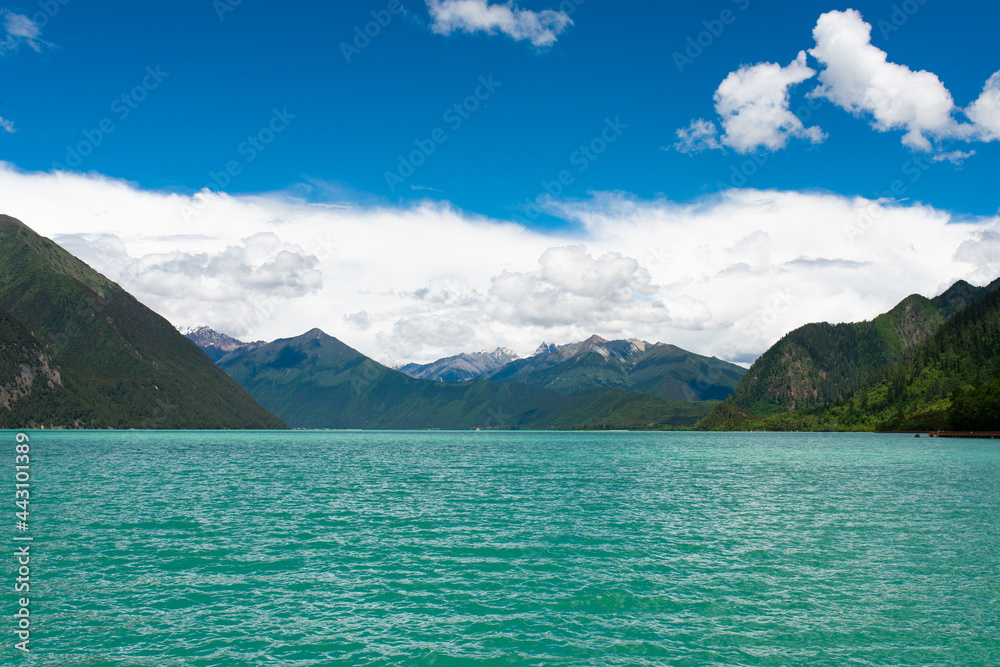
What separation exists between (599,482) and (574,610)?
71.2 m

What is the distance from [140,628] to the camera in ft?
95.6

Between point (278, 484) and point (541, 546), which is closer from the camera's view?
point (541, 546)

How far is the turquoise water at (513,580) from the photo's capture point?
27.1 m

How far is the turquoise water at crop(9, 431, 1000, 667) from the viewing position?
89.0 feet

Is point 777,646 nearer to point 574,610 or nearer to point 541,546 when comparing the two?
point 574,610

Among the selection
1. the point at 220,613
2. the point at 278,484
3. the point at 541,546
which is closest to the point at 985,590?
the point at 541,546

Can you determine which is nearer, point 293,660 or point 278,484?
point 293,660

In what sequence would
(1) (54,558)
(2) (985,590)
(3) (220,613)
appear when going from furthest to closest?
(1) (54,558) < (2) (985,590) < (3) (220,613)

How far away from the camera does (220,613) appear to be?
31.5 m

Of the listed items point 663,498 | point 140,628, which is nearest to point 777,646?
point 140,628

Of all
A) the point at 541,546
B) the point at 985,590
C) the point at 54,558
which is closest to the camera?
the point at 985,590

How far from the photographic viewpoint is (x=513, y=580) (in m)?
38.7

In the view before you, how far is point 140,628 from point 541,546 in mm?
28398

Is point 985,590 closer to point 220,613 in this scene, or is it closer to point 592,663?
point 592,663
